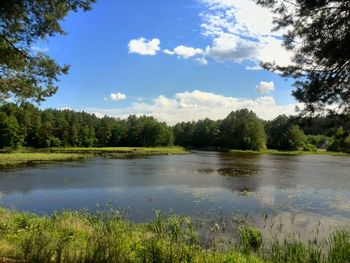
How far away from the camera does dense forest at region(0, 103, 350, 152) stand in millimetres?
102188

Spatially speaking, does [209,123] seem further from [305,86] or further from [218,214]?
[305,86]

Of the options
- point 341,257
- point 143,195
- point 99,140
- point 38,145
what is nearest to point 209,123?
point 99,140

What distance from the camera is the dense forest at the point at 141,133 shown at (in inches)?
4023

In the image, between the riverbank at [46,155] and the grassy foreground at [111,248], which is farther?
the riverbank at [46,155]

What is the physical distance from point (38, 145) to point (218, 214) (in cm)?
9405

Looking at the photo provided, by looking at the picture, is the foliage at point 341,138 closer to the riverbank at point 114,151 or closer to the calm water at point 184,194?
the calm water at point 184,194

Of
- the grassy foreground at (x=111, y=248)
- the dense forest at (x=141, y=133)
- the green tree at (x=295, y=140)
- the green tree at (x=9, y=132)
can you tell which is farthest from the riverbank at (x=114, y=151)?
the grassy foreground at (x=111, y=248)

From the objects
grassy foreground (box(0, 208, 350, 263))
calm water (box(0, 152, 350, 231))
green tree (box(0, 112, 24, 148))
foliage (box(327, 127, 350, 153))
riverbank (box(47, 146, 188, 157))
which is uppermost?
green tree (box(0, 112, 24, 148))

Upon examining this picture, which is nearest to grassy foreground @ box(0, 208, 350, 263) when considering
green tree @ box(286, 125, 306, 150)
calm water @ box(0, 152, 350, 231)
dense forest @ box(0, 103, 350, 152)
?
calm water @ box(0, 152, 350, 231)

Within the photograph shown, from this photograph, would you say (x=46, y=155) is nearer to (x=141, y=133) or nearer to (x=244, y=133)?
(x=244, y=133)

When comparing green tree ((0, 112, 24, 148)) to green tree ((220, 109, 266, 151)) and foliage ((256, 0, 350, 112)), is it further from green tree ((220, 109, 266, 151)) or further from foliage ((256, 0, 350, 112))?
foliage ((256, 0, 350, 112))

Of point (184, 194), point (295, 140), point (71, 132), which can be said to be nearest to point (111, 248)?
point (184, 194)

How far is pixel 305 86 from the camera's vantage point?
895 centimetres

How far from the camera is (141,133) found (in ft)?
456
